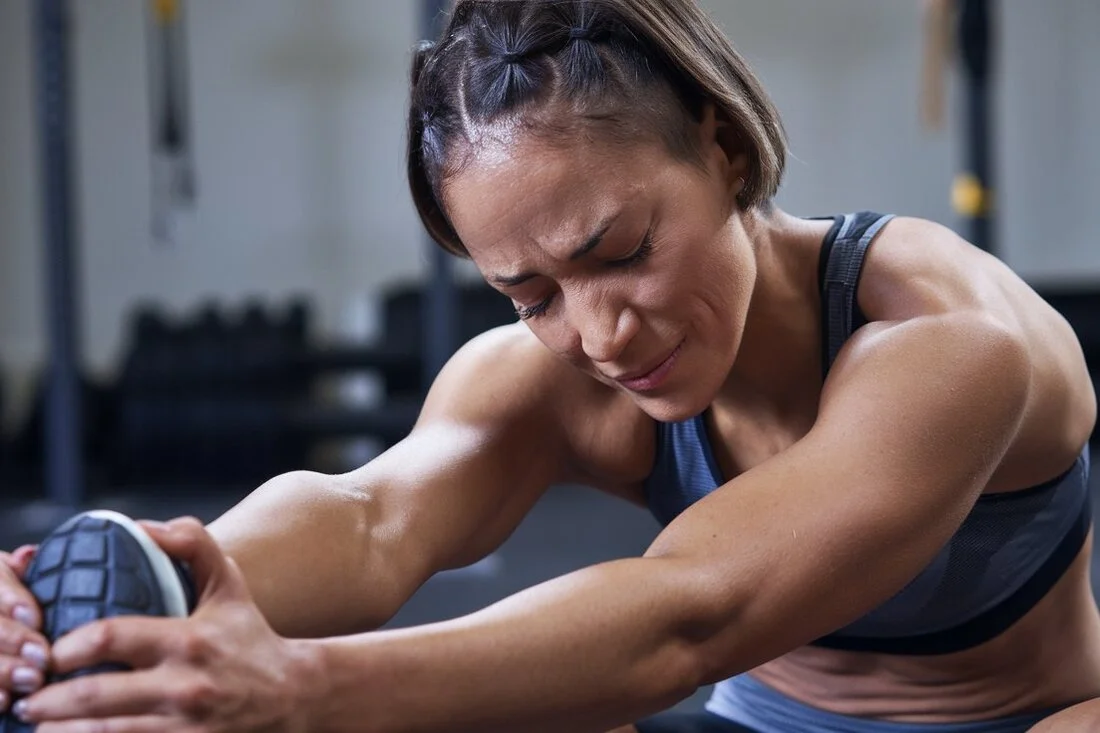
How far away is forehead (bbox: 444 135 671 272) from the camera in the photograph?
1091 mm

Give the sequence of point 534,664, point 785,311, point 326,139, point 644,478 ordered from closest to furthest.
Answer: point 534,664 → point 785,311 → point 644,478 → point 326,139

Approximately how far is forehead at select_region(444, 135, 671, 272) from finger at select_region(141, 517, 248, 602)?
360 mm

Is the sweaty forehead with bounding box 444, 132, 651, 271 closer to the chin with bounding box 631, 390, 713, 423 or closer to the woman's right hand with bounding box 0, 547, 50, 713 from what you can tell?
the chin with bounding box 631, 390, 713, 423

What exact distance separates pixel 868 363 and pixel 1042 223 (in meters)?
5.07

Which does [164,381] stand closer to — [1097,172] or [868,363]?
[1097,172]

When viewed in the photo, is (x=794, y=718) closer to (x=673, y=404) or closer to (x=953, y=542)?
(x=953, y=542)

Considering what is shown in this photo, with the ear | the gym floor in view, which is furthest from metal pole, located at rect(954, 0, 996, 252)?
the ear

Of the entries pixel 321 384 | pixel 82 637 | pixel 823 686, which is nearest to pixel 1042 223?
pixel 321 384

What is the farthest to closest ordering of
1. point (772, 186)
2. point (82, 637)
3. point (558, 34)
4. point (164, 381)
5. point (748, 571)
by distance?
point (164, 381) → point (772, 186) → point (558, 34) → point (748, 571) → point (82, 637)

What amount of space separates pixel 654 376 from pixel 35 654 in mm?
550

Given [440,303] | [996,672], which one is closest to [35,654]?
[996,672]

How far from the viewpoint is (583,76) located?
1.13m

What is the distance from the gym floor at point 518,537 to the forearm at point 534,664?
217 cm

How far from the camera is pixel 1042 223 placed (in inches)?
230
